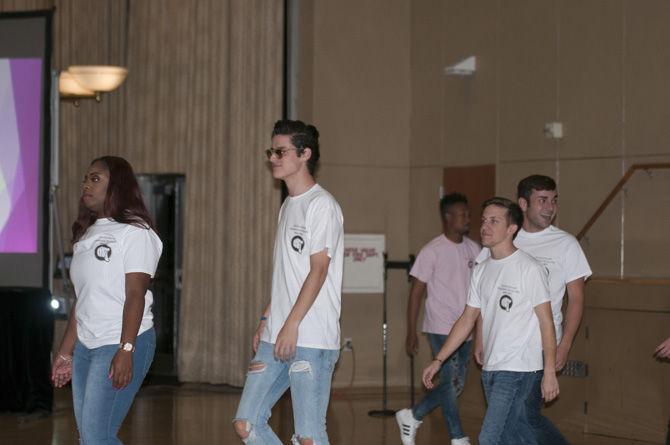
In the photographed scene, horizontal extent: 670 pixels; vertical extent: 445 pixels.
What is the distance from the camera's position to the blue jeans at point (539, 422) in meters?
5.06

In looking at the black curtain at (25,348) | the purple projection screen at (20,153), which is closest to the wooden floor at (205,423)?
the black curtain at (25,348)

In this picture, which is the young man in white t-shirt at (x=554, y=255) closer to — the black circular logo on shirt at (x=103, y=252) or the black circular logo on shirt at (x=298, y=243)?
the black circular logo on shirt at (x=298, y=243)

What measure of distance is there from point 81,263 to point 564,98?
5.78 m

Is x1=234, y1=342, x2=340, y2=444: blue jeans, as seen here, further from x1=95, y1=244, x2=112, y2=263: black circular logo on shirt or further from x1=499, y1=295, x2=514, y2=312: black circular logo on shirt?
x1=499, y1=295, x2=514, y2=312: black circular logo on shirt

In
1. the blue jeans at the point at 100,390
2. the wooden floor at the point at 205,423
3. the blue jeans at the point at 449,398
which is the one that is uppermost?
the blue jeans at the point at 100,390

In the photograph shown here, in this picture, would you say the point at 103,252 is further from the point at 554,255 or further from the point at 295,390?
the point at 554,255

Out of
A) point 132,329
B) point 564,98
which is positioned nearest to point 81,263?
point 132,329

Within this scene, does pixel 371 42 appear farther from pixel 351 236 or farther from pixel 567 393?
pixel 567 393

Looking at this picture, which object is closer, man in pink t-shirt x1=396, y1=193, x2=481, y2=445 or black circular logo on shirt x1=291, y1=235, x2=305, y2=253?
black circular logo on shirt x1=291, y1=235, x2=305, y2=253

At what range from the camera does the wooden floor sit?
7.51m

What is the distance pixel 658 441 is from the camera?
7.35m

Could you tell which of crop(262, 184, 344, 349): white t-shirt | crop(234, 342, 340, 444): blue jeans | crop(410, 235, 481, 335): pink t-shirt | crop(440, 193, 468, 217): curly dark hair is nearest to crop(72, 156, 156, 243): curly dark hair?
crop(262, 184, 344, 349): white t-shirt

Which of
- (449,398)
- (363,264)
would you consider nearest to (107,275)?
(449,398)

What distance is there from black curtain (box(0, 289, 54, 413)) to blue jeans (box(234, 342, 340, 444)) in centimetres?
438
